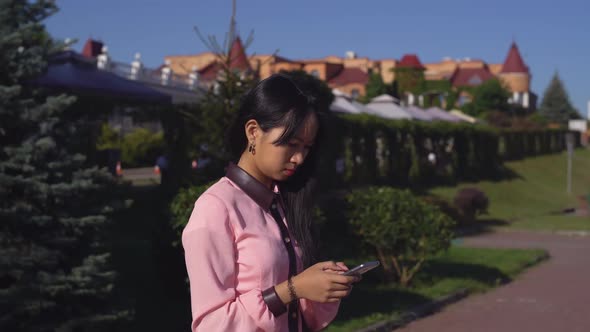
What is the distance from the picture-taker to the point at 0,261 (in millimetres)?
6168

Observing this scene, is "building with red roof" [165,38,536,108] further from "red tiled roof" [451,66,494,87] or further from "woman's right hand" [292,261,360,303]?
"woman's right hand" [292,261,360,303]

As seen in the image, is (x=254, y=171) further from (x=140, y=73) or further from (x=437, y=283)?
(x=140, y=73)

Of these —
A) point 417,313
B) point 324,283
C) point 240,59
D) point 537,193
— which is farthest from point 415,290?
point 537,193

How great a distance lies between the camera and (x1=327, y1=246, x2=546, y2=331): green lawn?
30.2 ft

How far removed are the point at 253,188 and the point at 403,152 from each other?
30.2 meters

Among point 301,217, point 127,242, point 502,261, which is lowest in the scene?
point 502,261

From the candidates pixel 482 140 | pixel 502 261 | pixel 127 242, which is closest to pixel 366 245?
pixel 127 242

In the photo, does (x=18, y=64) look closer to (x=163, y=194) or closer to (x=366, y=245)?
(x=163, y=194)

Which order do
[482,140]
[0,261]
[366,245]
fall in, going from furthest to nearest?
[482,140] < [366,245] < [0,261]

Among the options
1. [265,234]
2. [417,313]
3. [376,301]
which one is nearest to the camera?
[265,234]

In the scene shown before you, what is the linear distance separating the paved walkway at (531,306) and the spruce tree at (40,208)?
12.6 feet

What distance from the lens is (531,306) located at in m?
10.6

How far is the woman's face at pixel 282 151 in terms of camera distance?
7.96ft

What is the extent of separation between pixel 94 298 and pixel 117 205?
0.80 metres
